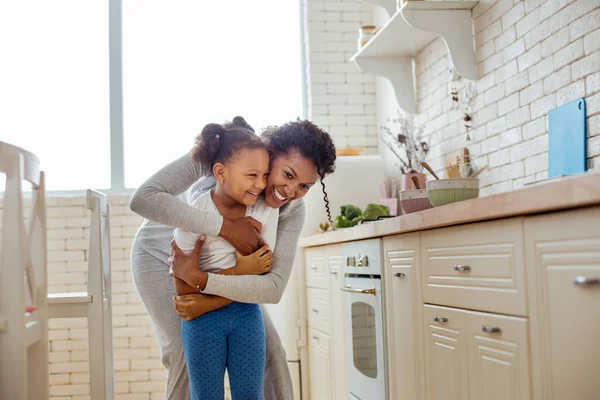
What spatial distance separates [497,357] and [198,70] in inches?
150

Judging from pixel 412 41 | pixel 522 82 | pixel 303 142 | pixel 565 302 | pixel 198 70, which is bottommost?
pixel 565 302

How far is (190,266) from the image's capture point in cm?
225

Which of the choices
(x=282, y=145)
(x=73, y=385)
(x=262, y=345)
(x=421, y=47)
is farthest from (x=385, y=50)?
(x=73, y=385)

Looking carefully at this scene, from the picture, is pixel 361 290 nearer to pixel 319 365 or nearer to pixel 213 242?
pixel 213 242

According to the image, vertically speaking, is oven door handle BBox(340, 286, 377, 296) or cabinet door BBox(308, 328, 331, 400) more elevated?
oven door handle BBox(340, 286, 377, 296)

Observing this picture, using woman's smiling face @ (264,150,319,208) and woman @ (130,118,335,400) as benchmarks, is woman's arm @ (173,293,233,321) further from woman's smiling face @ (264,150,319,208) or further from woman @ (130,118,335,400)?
woman's smiling face @ (264,150,319,208)

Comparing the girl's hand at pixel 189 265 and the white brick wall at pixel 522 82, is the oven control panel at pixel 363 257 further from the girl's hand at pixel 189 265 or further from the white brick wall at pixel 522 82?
the girl's hand at pixel 189 265

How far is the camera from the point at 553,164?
270cm

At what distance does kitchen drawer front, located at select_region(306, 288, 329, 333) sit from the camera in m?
3.81

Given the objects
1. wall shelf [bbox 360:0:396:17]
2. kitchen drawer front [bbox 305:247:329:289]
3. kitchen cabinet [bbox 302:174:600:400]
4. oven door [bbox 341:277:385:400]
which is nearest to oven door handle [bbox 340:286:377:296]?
oven door [bbox 341:277:385:400]

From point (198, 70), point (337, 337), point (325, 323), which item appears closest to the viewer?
point (337, 337)

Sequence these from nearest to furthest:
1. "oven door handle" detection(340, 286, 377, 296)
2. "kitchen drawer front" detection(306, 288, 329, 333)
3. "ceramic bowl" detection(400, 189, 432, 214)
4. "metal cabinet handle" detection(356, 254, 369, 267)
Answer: "ceramic bowl" detection(400, 189, 432, 214) < "oven door handle" detection(340, 286, 377, 296) < "metal cabinet handle" detection(356, 254, 369, 267) < "kitchen drawer front" detection(306, 288, 329, 333)

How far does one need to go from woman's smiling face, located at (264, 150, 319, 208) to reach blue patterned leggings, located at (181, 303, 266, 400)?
38 centimetres

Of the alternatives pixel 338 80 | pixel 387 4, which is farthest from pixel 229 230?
pixel 338 80
